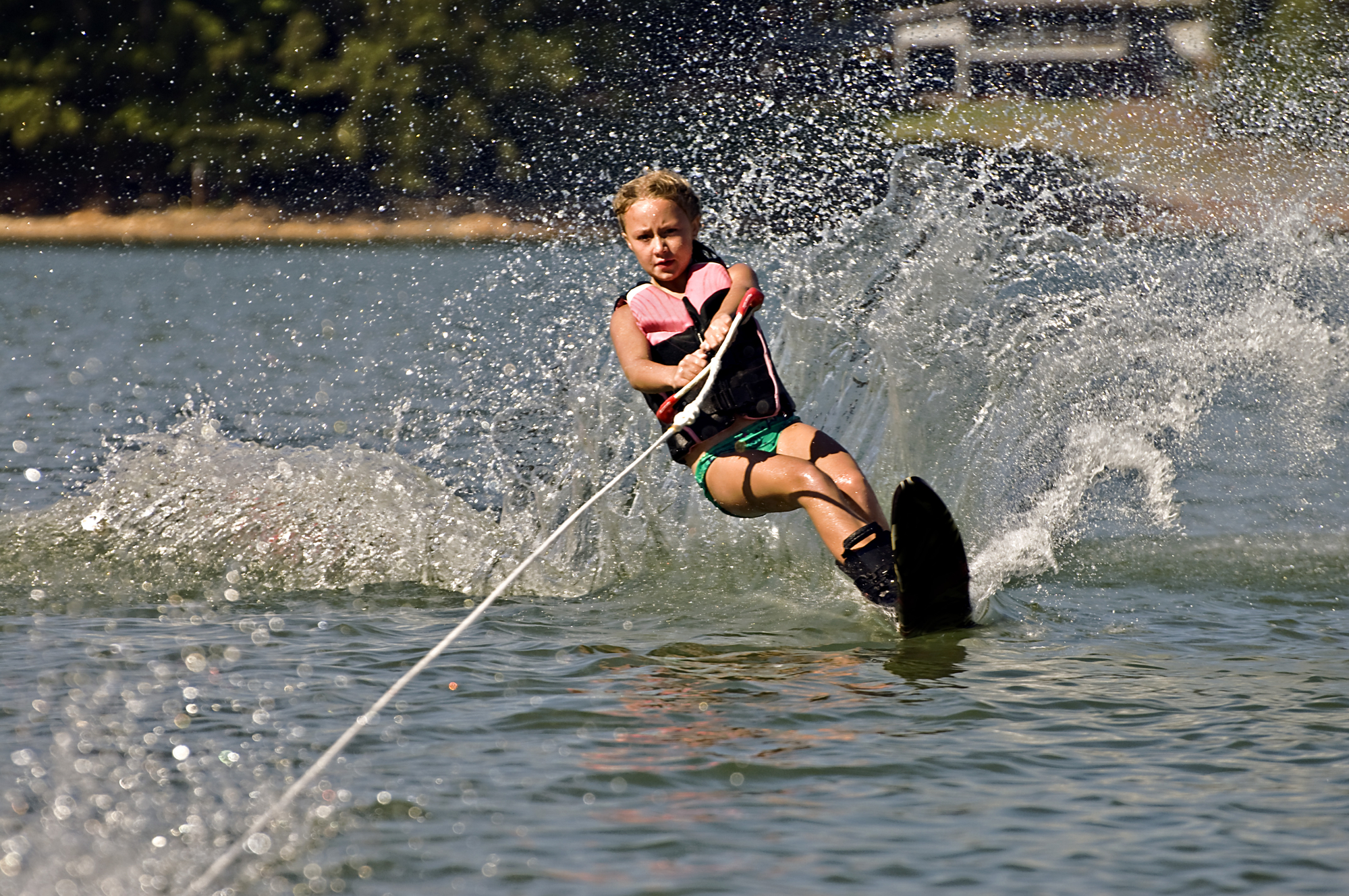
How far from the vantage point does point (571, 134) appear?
143 feet

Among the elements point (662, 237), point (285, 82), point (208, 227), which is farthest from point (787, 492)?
point (285, 82)

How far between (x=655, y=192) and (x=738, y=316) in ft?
1.90

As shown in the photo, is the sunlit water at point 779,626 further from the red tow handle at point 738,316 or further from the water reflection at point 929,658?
the red tow handle at point 738,316

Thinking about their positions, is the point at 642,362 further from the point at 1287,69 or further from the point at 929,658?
the point at 1287,69

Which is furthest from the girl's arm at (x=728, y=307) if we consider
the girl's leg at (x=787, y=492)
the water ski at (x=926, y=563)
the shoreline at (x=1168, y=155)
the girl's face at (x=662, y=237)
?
the shoreline at (x=1168, y=155)

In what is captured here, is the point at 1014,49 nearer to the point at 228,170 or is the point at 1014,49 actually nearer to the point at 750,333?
the point at 228,170

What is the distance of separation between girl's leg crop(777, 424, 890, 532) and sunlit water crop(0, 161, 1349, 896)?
0.44 m

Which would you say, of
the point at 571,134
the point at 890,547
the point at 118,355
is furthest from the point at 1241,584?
the point at 571,134

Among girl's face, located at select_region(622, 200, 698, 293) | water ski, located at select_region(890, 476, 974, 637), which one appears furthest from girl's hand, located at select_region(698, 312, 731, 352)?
water ski, located at select_region(890, 476, 974, 637)

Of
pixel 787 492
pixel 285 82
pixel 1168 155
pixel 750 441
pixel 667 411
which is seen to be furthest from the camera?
pixel 285 82

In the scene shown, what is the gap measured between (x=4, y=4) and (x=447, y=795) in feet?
171

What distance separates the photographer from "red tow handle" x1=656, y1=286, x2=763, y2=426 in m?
4.68

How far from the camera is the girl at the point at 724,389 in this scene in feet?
15.6

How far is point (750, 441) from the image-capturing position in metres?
5.04
